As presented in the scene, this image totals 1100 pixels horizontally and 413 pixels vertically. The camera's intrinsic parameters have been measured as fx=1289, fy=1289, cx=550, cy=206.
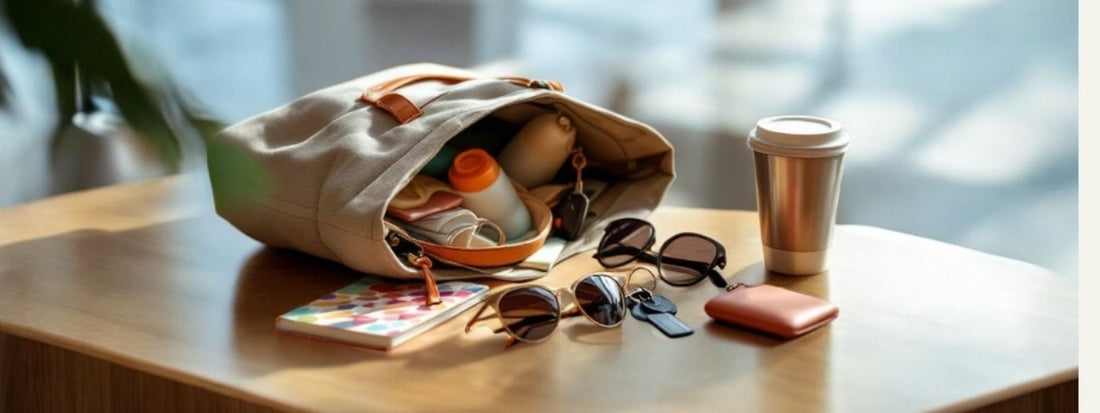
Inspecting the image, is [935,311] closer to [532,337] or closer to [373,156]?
[532,337]

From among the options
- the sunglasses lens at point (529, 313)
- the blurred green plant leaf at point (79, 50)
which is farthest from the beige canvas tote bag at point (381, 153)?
the blurred green plant leaf at point (79, 50)

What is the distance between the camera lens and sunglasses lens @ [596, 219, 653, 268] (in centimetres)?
128

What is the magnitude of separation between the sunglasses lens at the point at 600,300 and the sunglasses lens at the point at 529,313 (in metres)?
0.04

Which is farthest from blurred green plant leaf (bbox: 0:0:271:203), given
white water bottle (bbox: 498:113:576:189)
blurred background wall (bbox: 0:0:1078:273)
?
blurred background wall (bbox: 0:0:1078:273)

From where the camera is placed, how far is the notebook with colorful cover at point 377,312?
107cm

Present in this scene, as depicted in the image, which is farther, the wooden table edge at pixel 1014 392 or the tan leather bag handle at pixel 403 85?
the tan leather bag handle at pixel 403 85

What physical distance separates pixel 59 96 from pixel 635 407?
72 cm

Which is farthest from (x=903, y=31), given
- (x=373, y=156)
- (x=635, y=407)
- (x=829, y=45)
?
(x=635, y=407)

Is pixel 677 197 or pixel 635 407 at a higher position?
pixel 635 407

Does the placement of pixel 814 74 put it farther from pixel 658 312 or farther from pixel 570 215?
pixel 658 312

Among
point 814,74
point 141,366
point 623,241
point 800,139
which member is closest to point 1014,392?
point 800,139

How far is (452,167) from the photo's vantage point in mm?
1257

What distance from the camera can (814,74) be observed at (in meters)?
2.33

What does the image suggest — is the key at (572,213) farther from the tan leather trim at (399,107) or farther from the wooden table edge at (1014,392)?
the wooden table edge at (1014,392)
